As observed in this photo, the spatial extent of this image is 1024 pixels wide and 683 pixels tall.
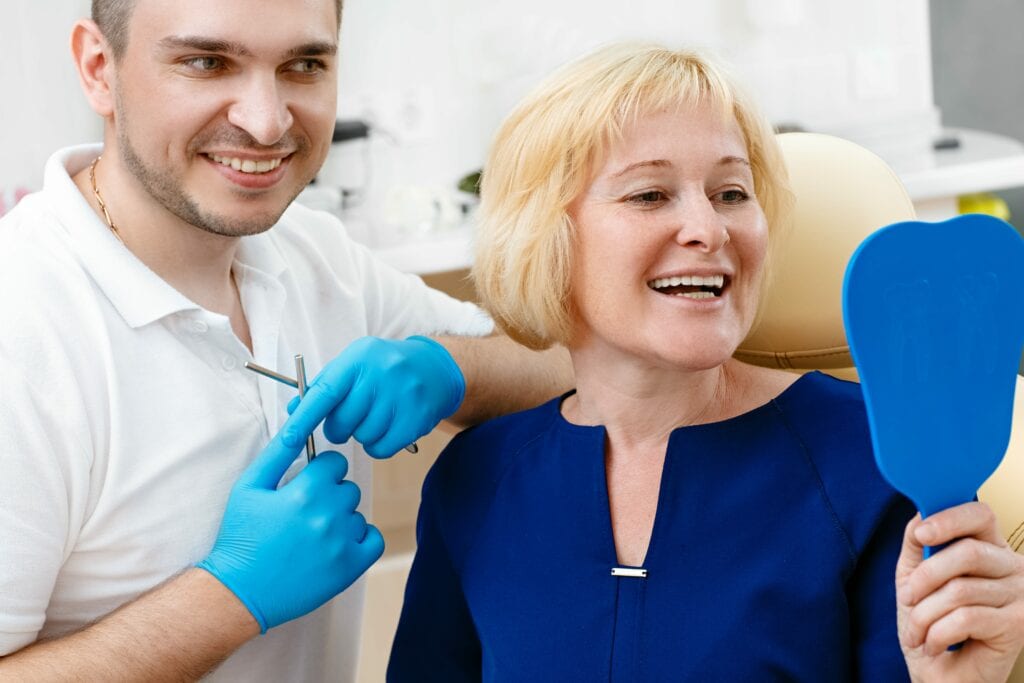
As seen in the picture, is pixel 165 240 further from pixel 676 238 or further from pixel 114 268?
pixel 676 238

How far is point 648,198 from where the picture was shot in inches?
45.6

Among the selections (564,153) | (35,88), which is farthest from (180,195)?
(35,88)

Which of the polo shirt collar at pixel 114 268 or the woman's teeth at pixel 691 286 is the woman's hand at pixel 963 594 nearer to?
the woman's teeth at pixel 691 286

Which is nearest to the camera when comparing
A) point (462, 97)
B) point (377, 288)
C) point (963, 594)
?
point (963, 594)

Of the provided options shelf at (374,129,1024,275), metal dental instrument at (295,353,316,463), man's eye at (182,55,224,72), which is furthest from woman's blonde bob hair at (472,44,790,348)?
shelf at (374,129,1024,275)

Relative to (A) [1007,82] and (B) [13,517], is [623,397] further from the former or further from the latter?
Result: (A) [1007,82]

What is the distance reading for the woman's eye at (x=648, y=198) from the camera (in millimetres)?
1156

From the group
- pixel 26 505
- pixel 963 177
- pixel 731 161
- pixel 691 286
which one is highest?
pixel 731 161

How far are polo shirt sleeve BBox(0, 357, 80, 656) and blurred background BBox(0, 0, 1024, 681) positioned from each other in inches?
49.2

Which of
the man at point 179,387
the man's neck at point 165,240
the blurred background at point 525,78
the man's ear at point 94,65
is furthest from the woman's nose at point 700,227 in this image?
the blurred background at point 525,78

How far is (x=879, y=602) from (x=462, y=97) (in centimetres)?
212

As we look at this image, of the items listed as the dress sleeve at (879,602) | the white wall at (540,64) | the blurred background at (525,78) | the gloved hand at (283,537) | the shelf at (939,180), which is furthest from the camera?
the white wall at (540,64)

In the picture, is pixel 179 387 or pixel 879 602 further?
pixel 179 387

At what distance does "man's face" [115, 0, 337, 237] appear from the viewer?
134 centimetres
